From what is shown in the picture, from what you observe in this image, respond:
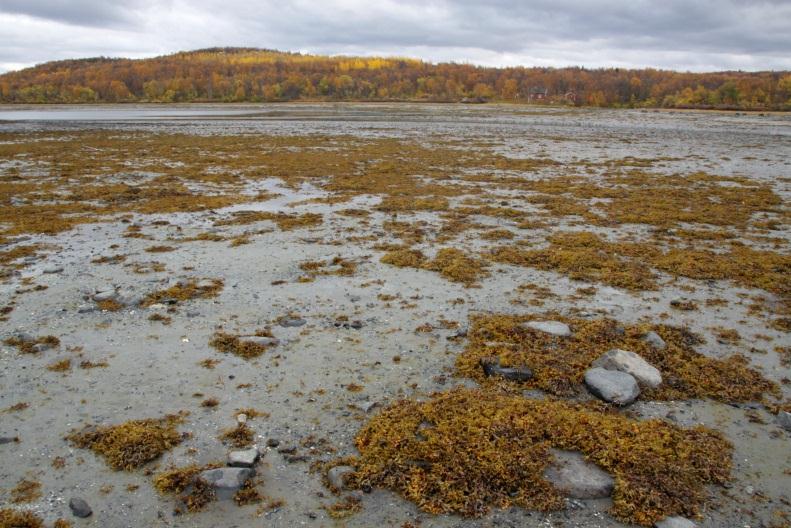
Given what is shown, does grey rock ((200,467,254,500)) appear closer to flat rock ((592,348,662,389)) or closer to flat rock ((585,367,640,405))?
flat rock ((585,367,640,405))

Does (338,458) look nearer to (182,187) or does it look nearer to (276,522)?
(276,522)

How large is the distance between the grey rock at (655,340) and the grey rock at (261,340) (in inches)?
210

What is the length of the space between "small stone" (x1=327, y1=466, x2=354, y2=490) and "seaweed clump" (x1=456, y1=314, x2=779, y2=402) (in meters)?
2.27

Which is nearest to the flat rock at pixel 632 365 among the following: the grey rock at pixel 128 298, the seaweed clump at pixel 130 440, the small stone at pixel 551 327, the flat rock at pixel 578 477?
the small stone at pixel 551 327

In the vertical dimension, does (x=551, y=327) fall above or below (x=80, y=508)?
above

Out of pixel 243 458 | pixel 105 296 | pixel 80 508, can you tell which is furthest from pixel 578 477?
pixel 105 296

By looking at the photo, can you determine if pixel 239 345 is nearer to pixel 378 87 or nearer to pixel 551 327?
pixel 551 327

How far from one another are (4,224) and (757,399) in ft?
55.7

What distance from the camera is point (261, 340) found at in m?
7.61

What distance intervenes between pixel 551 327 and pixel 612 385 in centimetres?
177

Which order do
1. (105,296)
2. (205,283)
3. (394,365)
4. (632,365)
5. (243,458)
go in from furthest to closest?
(205,283), (105,296), (394,365), (632,365), (243,458)

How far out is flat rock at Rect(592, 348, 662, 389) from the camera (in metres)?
6.48

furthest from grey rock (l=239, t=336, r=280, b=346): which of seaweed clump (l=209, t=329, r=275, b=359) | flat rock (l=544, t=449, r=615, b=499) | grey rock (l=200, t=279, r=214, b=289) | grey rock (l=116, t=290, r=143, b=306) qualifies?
flat rock (l=544, t=449, r=615, b=499)

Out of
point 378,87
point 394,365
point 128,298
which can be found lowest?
point 394,365
